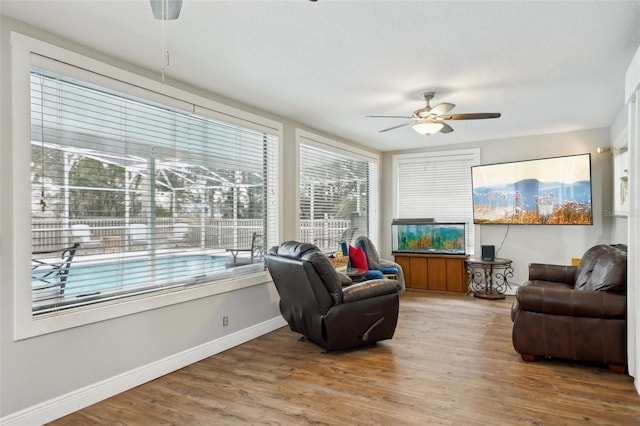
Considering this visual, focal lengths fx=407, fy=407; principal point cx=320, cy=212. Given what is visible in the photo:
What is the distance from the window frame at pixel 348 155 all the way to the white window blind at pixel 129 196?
0.73 m

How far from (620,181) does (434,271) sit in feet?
9.42

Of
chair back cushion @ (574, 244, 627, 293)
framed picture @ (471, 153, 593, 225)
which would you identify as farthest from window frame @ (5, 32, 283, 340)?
framed picture @ (471, 153, 593, 225)

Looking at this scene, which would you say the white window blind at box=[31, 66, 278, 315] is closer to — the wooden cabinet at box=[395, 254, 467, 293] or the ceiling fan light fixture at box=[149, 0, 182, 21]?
the ceiling fan light fixture at box=[149, 0, 182, 21]

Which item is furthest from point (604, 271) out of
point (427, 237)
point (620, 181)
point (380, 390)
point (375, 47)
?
point (427, 237)

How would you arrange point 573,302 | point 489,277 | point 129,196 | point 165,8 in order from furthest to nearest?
point 489,277 < point 573,302 < point 129,196 < point 165,8

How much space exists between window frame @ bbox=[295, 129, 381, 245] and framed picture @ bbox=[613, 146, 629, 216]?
3.44m

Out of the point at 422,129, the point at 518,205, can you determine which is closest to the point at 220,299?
the point at 422,129

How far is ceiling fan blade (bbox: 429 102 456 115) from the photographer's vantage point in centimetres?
371

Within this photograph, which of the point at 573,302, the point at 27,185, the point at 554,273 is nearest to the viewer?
the point at 27,185


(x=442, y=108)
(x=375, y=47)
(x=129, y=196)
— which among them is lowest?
(x=129, y=196)

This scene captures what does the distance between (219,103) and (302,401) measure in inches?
109

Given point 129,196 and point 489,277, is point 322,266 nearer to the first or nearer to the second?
point 129,196

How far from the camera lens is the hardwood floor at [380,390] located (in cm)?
258

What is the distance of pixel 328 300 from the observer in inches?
140
